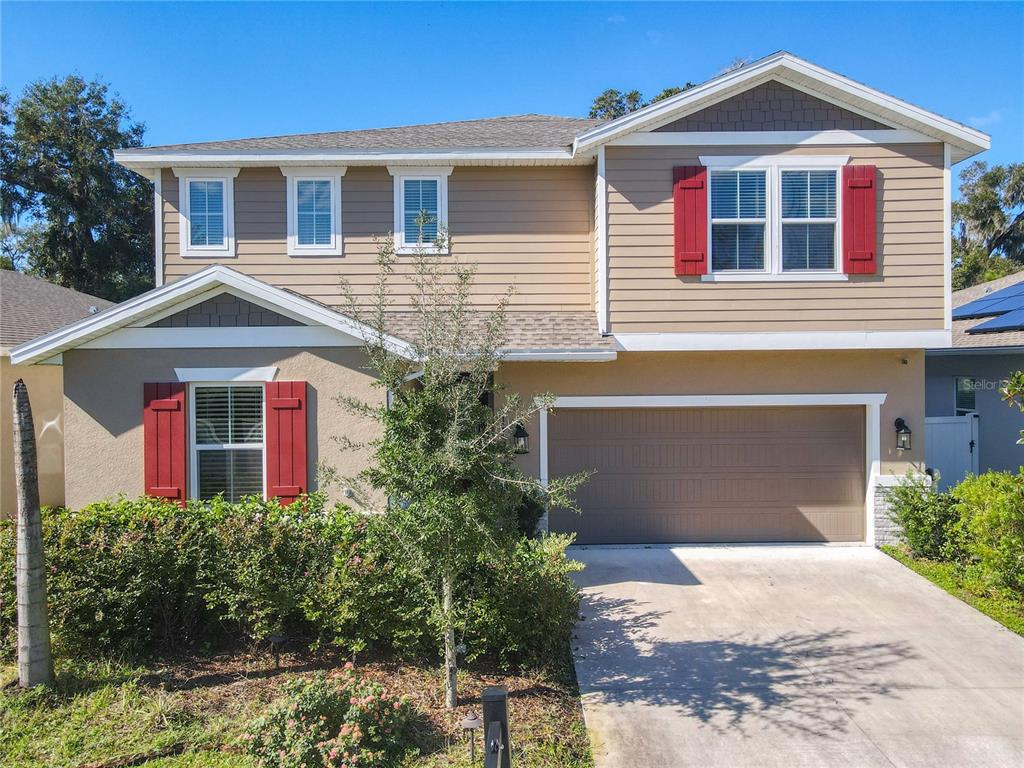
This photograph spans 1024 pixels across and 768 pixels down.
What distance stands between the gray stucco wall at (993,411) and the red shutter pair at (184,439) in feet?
36.8

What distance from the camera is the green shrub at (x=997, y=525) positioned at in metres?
6.66

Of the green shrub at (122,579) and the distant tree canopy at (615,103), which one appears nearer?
the green shrub at (122,579)

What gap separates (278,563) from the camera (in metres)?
5.47

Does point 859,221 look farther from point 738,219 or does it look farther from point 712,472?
point 712,472

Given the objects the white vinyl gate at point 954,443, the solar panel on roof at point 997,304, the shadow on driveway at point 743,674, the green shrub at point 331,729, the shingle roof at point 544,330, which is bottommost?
the shadow on driveway at point 743,674

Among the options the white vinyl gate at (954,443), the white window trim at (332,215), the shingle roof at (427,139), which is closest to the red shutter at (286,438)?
the white window trim at (332,215)

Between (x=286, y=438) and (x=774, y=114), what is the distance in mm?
7655

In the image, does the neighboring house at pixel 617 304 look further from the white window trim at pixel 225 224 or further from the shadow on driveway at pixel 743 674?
the shadow on driveway at pixel 743 674

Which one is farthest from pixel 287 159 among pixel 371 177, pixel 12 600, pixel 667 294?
pixel 12 600

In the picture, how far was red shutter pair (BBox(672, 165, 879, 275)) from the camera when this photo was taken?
8656 mm

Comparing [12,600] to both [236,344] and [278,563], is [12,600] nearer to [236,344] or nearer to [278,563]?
[278,563]

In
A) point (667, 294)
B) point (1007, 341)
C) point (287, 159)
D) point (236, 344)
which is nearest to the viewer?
point (236, 344)

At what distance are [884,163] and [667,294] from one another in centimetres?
348

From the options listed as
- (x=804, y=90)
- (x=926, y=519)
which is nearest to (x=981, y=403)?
(x=926, y=519)
